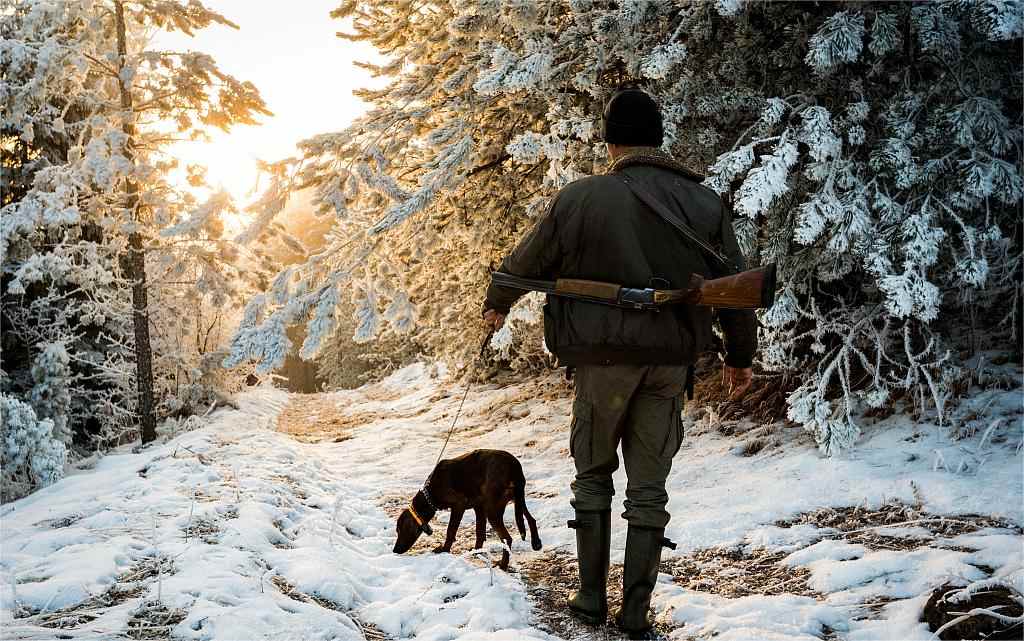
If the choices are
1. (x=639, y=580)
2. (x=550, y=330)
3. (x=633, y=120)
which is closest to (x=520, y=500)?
(x=639, y=580)

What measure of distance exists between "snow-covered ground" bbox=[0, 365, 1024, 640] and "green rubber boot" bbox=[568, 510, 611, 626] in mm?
273

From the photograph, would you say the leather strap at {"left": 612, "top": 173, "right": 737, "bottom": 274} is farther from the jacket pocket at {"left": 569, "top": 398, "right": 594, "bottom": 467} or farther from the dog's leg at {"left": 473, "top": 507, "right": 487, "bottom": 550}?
the dog's leg at {"left": 473, "top": 507, "right": 487, "bottom": 550}

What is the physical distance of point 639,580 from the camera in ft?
10.2

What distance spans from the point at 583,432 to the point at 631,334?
1.95ft

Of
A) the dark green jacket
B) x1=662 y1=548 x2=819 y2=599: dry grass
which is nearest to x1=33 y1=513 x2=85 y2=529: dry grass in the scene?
the dark green jacket

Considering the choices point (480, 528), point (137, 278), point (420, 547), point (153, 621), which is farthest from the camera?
point (137, 278)

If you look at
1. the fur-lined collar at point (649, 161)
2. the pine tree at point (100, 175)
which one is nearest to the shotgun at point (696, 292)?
the fur-lined collar at point (649, 161)

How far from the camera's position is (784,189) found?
4613 mm

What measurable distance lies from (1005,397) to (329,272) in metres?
5.81

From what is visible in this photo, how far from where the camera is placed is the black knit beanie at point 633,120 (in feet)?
11.1

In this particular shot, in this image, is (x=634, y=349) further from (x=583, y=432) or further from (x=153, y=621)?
(x=153, y=621)

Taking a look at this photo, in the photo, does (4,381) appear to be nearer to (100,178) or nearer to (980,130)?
(100,178)

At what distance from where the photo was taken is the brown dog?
4.53 meters

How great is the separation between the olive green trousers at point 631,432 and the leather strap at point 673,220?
58 cm
